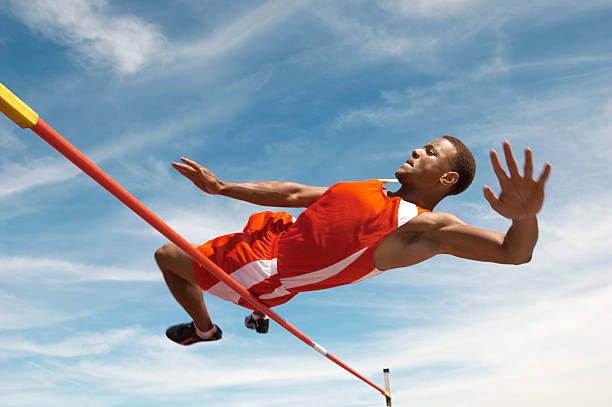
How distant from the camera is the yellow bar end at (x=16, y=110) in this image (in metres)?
2.10

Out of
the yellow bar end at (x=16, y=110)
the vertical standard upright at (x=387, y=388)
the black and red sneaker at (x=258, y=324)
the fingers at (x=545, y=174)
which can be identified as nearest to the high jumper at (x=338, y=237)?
the fingers at (x=545, y=174)

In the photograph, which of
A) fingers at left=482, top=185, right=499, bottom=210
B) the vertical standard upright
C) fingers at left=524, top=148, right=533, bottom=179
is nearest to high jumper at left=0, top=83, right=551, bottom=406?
fingers at left=482, top=185, right=499, bottom=210

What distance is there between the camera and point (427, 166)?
3605 millimetres

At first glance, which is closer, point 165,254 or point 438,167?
point 438,167

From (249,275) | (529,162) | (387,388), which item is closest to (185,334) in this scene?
(249,275)

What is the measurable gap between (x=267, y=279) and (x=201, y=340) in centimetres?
104

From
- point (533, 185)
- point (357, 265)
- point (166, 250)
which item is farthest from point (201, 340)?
point (533, 185)

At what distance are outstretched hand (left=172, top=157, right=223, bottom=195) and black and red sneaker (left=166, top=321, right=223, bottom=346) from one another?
1216 mm

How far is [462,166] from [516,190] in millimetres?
1139

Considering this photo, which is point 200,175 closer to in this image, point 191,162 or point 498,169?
point 191,162

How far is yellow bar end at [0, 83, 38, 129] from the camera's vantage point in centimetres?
210

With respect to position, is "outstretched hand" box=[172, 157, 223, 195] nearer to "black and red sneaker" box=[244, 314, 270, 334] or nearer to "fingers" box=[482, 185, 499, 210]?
"black and red sneaker" box=[244, 314, 270, 334]

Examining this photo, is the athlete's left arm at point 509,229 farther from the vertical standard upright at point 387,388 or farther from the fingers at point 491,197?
the vertical standard upright at point 387,388

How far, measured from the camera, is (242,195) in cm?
366
